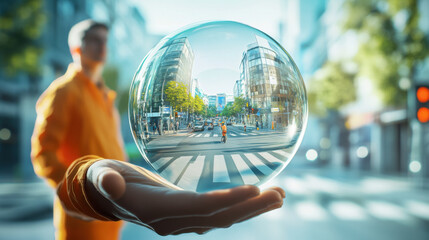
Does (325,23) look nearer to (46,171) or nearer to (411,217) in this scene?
(411,217)

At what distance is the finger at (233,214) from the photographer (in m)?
1.53

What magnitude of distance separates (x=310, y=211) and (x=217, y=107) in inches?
486

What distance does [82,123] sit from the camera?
2.95m

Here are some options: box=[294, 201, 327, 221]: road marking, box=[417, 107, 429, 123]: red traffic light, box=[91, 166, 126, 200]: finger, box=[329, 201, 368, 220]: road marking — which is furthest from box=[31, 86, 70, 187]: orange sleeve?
box=[329, 201, 368, 220]: road marking

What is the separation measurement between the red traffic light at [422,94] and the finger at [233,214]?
923 cm

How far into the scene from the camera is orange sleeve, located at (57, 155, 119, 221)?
1.82 metres

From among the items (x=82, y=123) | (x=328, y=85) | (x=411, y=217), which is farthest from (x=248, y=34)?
(x=328, y=85)

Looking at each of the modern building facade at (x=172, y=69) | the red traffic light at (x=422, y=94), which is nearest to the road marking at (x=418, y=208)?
the red traffic light at (x=422, y=94)

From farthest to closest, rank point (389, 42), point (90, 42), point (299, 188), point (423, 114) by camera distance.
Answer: point (299, 188) < point (389, 42) < point (423, 114) < point (90, 42)

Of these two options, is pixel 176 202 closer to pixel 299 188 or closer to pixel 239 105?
pixel 239 105

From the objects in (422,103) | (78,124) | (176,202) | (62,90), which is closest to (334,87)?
(422,103)

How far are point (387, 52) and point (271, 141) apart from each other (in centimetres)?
1602

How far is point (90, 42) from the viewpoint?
3.13 meters

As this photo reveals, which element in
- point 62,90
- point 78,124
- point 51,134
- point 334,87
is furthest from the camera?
point 334,87
